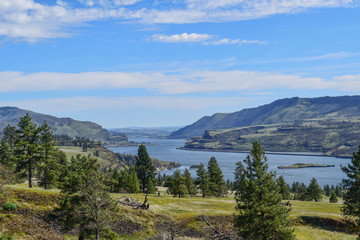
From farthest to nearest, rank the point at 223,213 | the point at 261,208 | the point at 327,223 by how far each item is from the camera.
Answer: the point at 223,213, the point at 327,223, the point at 261,208

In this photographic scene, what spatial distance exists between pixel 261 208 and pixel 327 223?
29.7m

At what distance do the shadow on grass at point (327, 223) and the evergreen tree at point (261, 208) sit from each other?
24138mm

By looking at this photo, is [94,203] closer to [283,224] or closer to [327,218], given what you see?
[283,224]

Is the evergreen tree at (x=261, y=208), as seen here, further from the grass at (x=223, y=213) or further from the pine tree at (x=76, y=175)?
the pine tree at (x=76, y=175)

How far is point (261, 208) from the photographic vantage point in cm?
3005

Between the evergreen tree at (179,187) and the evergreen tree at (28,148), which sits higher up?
the evergreen tree at (28,148)

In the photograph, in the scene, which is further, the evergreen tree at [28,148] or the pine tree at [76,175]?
the evergreen tree at [28,148]

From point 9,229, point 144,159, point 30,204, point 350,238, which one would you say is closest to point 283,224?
point 350,238

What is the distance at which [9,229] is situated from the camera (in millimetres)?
27594

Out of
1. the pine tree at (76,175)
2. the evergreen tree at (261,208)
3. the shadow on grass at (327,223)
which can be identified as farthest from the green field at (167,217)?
the pine tree at (76,175)

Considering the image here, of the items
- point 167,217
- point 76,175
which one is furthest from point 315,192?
point 76,175

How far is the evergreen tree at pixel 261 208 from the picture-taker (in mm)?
29848

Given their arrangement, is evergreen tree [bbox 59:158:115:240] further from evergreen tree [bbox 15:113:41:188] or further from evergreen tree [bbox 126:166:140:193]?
evergreen tree [bbox 126:166:140:193]

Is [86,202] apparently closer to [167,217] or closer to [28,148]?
[167,217]
